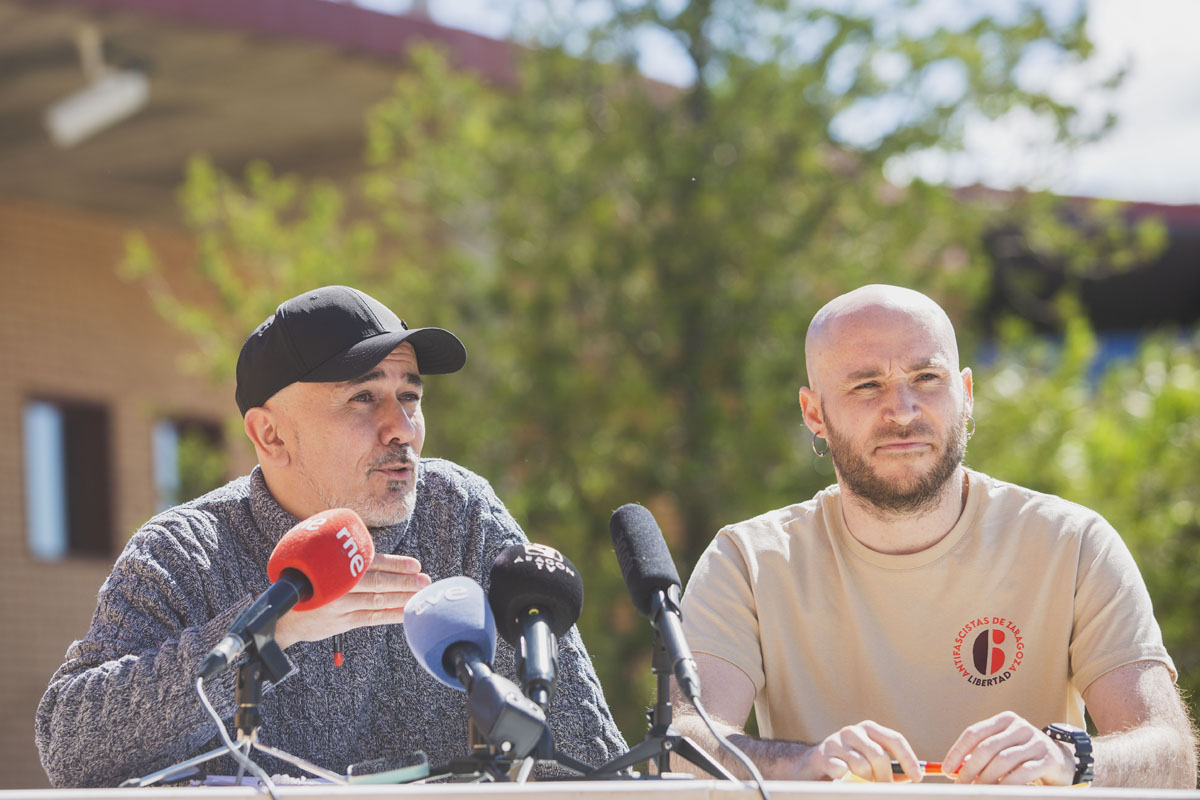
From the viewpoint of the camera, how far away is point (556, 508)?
32.1ft

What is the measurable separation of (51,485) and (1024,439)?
7466mm

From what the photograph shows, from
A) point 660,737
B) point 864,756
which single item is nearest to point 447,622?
point 660,737

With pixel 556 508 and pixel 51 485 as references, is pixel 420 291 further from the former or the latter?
pixel 51 485

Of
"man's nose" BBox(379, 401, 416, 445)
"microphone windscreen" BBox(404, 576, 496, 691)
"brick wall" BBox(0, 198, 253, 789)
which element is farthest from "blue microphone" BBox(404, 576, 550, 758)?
"brick wall" BBox(0, 198, 253, 789)

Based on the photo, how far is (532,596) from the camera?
2711 mm

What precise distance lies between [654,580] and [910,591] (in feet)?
3.68

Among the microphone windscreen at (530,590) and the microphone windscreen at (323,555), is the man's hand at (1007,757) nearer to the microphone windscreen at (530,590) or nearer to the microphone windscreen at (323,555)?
the microphone windscreen at (530,590)

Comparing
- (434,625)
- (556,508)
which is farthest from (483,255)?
(434,625)

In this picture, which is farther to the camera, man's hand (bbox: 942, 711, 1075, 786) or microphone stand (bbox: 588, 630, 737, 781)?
man's hand (bbox: 942, 711, 1075, 786)

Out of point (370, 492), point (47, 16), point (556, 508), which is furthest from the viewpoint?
point (556, 508)

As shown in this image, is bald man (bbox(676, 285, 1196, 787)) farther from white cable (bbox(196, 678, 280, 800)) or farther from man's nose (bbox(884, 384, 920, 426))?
white cable (bbox(196, 678, 280, 800))

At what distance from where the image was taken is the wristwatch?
295 centimetres

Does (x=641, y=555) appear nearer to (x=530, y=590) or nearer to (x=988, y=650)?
(x=530, y=590)

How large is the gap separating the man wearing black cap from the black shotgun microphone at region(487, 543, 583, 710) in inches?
30.3
